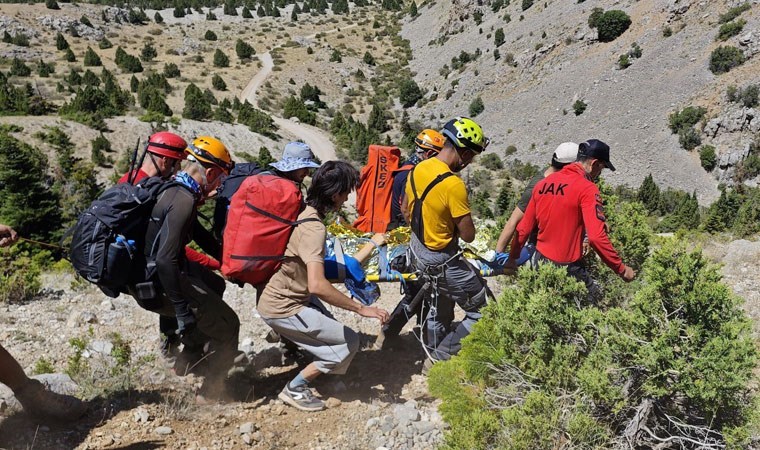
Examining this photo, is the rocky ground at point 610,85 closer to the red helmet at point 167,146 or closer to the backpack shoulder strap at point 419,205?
the backpack shoulder strap at point 419,205

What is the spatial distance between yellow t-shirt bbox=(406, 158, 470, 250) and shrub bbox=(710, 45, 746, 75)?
35.2 metres

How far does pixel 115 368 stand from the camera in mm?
3805

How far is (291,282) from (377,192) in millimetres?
2016

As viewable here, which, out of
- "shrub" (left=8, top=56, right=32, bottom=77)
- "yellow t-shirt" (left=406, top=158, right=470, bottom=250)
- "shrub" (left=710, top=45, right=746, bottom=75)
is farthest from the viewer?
"shrub" (left=8, top=56, right=32, bottom=77)

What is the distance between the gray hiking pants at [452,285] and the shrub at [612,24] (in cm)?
4255

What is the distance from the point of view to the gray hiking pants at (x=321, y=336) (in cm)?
355

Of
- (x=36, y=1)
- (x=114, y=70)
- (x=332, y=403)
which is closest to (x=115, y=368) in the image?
(x=332, y=403)

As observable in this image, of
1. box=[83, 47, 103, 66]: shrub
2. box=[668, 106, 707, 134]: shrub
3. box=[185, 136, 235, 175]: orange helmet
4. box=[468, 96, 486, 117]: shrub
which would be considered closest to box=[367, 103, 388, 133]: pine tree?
box=[468, 96, 486, 117]: shrub

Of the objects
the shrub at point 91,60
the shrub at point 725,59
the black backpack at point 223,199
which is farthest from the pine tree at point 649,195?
the shrub at point 91,60

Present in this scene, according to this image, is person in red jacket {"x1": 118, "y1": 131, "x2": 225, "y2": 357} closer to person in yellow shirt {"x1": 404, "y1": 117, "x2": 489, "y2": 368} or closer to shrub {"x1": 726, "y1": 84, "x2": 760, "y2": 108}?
person in yellow shirt {"x1": 404, "y1": 117, "x2": 489, "y2": 368}

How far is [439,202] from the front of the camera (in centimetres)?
348

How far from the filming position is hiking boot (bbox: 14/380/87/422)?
9.90 ft

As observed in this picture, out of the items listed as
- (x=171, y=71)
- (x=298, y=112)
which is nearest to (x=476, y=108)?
(x=298, y=112)

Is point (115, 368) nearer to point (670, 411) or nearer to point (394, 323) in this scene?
point (394, 323)
